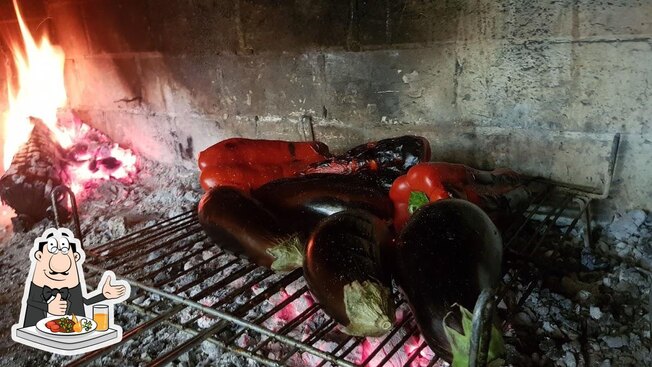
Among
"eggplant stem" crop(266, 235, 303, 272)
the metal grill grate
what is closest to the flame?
the metal grill grate

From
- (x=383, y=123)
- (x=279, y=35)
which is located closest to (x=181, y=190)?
(x=279, y=35)

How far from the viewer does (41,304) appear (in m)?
1.02

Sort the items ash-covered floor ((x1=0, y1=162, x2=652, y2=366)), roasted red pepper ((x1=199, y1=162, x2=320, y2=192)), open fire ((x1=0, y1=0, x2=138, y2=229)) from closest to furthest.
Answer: ash-covered floor ((x1=0, y1=162, x2=652, y2=366))
roasted red pepper ((x1=199, y1=162, x2=320, y2=192))
open fire ((x1=0, y1=0, x2=138, y2=229))

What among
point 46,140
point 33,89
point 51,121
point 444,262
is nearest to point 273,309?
point 444,262

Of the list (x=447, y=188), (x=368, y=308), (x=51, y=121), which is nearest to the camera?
(x=368, y=308)

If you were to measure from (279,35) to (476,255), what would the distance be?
5.05ft

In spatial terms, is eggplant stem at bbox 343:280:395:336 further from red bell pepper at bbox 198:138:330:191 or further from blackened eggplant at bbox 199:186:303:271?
red bell pepper at bbox 198:138:330:191

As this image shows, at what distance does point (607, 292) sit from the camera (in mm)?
1426

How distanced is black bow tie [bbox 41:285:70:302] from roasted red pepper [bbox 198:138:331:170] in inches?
40.6

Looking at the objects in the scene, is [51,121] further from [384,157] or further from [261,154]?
[384,157]

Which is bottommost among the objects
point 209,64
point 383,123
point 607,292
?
point 607,292

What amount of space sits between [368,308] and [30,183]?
2280 millimetres

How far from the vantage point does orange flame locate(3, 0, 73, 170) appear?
3248 millimetres

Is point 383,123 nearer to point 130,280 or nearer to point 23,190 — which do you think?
point 130,280
